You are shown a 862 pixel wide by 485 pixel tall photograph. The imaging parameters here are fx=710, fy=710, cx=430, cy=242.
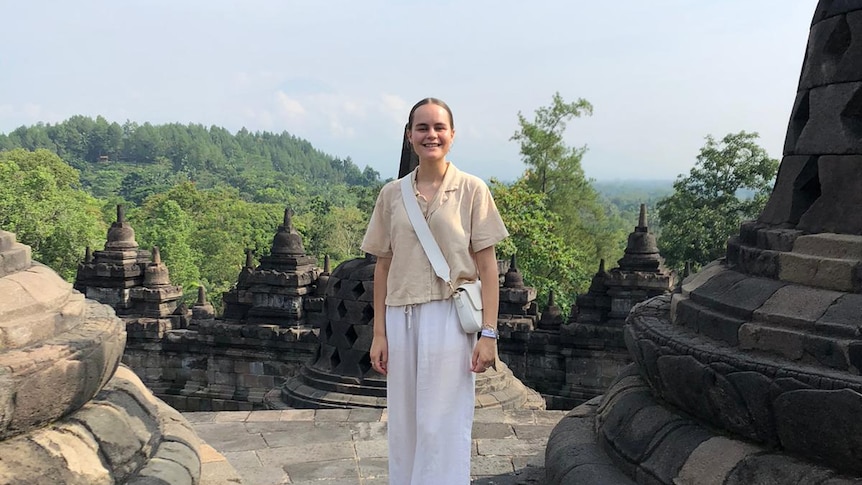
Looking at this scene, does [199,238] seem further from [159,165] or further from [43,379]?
[159,165]

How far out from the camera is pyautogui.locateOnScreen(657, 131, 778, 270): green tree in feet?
84.9

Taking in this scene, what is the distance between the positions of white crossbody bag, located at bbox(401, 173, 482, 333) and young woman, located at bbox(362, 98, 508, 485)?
3cm

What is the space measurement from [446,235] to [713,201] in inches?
1051

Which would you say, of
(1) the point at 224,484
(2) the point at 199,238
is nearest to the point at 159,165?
(2) the point at 199,238

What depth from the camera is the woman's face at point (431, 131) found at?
2662mm

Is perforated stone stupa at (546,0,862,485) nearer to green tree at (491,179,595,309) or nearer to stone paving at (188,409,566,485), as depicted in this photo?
stone paving at (188,409,566,485)

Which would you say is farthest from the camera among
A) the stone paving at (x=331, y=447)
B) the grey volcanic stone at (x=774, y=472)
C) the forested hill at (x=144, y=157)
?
the forested hill at (x=144, y=157)

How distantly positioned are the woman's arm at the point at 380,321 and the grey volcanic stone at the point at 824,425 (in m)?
1.45

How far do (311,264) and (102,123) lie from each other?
152699 millimetres

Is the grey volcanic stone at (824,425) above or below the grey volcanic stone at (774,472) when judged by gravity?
above

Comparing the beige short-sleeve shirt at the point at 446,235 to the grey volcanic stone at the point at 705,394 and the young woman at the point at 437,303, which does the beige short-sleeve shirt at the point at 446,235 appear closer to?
the young woman at the point at 437,303

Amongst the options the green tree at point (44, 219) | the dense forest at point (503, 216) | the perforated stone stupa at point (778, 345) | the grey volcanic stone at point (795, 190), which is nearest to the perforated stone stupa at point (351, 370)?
the perforated stone stupa at point (778, 345)

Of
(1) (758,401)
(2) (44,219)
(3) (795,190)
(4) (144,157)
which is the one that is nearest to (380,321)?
(1) (758,401)

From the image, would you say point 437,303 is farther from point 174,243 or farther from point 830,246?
point 174,243
